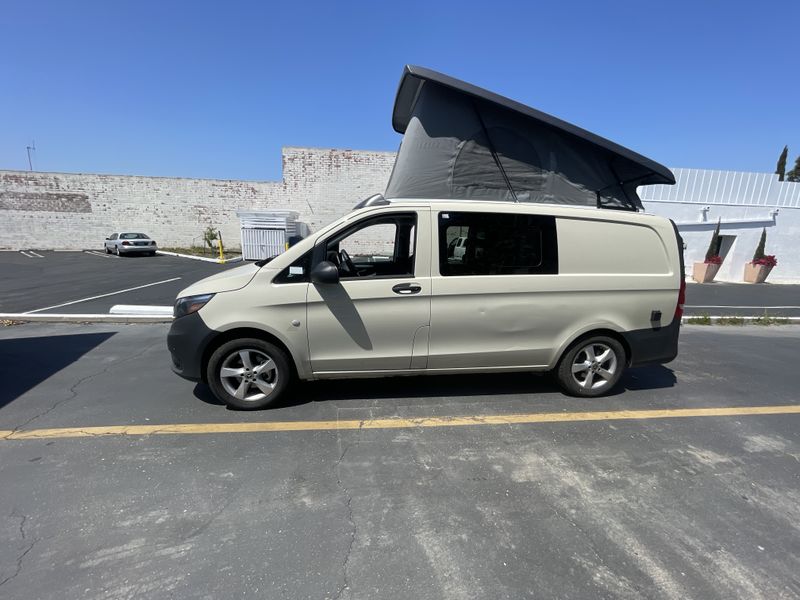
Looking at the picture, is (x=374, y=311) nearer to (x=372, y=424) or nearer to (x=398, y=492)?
(x=372, y=424)

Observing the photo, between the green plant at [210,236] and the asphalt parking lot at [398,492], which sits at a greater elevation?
the green plant at [210,236]

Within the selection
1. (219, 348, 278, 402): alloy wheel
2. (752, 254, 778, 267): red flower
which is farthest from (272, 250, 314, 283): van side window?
(752, 254, 778, 267): red flower

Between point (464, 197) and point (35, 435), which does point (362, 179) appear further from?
point (35, 435)

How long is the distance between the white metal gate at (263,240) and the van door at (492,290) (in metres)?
16.6

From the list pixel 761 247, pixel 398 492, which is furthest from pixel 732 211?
pixel 398 492

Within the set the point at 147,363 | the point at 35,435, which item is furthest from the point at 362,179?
the point at 35,435

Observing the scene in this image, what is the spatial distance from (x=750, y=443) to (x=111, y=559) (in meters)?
4.65

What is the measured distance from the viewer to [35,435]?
3318 millimetres

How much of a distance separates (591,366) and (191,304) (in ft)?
12.9

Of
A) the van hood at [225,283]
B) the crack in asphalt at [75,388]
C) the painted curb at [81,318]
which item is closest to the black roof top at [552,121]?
the van hood at [225,283]

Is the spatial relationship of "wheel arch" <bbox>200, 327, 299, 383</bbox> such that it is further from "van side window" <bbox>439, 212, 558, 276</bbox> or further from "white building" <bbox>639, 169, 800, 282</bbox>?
"white building" <bbox>639, 169, 800, 282</bbox>

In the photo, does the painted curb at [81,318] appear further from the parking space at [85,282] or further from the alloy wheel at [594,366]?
the alloy wheel at [594,366]

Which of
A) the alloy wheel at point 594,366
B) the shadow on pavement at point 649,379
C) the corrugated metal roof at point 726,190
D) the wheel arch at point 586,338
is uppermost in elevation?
the corrugated metal roof at point 726,190

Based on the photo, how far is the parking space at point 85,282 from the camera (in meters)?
8.62
